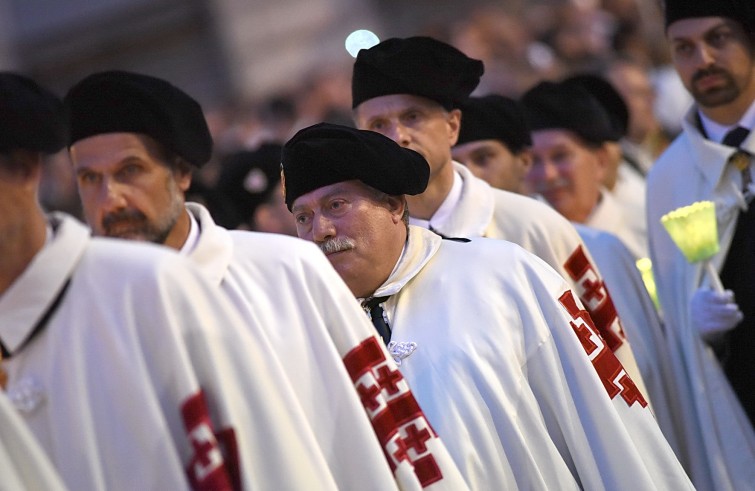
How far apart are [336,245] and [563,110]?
126 inches

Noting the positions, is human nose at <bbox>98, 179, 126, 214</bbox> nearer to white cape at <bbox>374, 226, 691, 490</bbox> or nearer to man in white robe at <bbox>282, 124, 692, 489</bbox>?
man in white robe at <bbox>282, 124, 692, 489</bbox>

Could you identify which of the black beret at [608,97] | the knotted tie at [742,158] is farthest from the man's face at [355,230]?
the black beret at [608,97]

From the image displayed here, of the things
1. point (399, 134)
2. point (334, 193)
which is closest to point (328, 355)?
point (334, 193)

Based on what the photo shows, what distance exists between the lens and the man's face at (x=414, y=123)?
6625 mm

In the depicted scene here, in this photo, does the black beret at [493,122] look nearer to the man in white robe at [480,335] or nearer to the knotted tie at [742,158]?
the knotted tie at [742,158]

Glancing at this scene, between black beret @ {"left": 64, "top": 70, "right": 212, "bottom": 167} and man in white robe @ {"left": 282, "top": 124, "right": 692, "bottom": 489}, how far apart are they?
38cm

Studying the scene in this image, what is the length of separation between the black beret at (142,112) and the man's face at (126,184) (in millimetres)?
45

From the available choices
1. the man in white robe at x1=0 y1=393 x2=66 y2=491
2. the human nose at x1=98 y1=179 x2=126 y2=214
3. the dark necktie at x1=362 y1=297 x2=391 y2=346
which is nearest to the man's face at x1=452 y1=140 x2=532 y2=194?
the dark necktie at x1=362 y1=297 x2=391 y2=346

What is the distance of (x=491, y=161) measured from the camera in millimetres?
7656

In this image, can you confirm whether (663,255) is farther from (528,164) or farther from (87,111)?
(87,111)

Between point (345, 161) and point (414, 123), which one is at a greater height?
point (414, 123)

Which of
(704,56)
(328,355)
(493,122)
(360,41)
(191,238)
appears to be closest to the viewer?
(328,355)

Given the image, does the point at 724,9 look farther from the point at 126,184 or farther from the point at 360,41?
the point at 126,184

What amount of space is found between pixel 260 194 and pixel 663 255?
230cm
